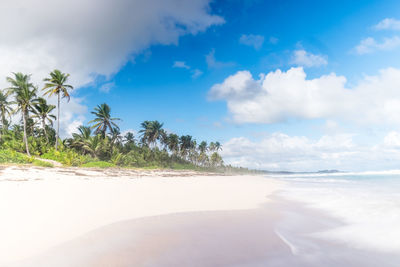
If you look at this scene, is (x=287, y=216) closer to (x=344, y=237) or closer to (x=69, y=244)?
(x=344, y=237)

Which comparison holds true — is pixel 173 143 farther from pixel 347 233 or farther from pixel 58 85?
pixel 347 233

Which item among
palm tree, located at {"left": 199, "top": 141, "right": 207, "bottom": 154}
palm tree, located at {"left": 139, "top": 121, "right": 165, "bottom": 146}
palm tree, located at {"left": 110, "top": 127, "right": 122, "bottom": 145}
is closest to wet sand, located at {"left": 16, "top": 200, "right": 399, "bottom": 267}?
palm tree, located at {"left": 110, "top": 127, "right": 122, "bottom": 145}

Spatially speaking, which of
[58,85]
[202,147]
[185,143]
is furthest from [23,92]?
[202,147]

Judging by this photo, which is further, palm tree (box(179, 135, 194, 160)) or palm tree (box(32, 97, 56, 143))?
palm tree (box(179, 135, 194, 160))

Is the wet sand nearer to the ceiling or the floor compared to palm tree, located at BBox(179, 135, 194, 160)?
nearer to the floor

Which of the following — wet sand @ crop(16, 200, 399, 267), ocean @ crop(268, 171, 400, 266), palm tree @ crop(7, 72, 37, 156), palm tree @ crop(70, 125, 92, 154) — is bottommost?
ocean @ crop(268, 171, 400, 266)

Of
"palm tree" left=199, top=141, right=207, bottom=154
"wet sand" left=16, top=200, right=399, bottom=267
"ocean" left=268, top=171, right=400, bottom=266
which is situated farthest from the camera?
"palm tree" left=199, top=141, right=207, bottom=154

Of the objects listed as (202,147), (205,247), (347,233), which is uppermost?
(202,147)

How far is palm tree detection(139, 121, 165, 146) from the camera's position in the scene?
181 feet

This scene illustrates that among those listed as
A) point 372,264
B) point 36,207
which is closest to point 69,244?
point 36,207

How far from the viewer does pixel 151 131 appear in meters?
55.2

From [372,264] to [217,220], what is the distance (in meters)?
2.85

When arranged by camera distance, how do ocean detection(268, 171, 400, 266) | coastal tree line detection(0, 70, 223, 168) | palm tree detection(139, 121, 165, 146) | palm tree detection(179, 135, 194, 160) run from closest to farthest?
ocean detection(268, 171, 400, 266)
coastal tree line detection(0, 70, 223, 168)
palm tree detection(139, 121, 165, 146)
palm tree detection(179, 135, 194, 160)

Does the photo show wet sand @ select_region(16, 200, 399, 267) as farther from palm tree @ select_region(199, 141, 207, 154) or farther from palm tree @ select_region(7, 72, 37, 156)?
palm tree @ select_region(199, 141, 207, 154)
